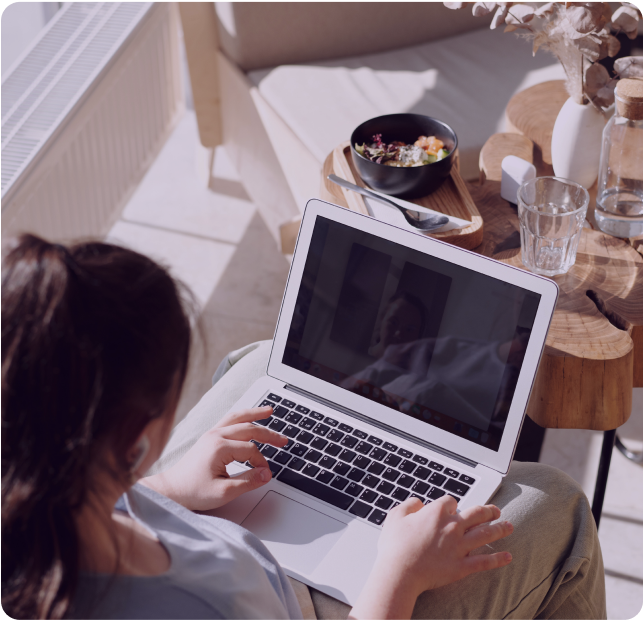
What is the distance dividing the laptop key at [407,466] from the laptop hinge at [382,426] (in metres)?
0.03

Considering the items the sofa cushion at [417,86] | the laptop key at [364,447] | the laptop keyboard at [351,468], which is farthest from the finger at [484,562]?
the sofa cushion at [417,86]

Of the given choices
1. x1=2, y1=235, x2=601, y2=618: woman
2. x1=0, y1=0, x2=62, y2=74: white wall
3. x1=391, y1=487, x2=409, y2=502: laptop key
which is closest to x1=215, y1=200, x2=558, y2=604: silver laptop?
x1=391, y1=487, x2=409, y2=502: laptop key

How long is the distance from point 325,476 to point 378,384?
0.47 ft

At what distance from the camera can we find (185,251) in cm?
225

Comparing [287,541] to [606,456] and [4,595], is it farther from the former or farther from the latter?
[606,456]

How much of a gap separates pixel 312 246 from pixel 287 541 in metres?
0.38

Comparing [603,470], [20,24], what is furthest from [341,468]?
[20,24]

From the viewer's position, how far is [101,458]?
58 cm

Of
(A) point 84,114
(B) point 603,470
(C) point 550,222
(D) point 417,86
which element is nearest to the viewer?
(C) point 550,222

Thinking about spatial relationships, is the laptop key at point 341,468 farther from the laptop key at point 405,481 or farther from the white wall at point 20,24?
the white wall at point 20,24

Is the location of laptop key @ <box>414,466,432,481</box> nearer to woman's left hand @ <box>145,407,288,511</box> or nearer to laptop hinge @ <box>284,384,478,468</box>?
laptop hinge @ <box>284,384,478,468</box>

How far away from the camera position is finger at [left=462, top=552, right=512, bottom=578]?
79cm

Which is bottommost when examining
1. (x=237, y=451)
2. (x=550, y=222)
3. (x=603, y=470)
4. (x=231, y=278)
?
(x=231, y=278)

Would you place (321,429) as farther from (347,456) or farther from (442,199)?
(442,199)
